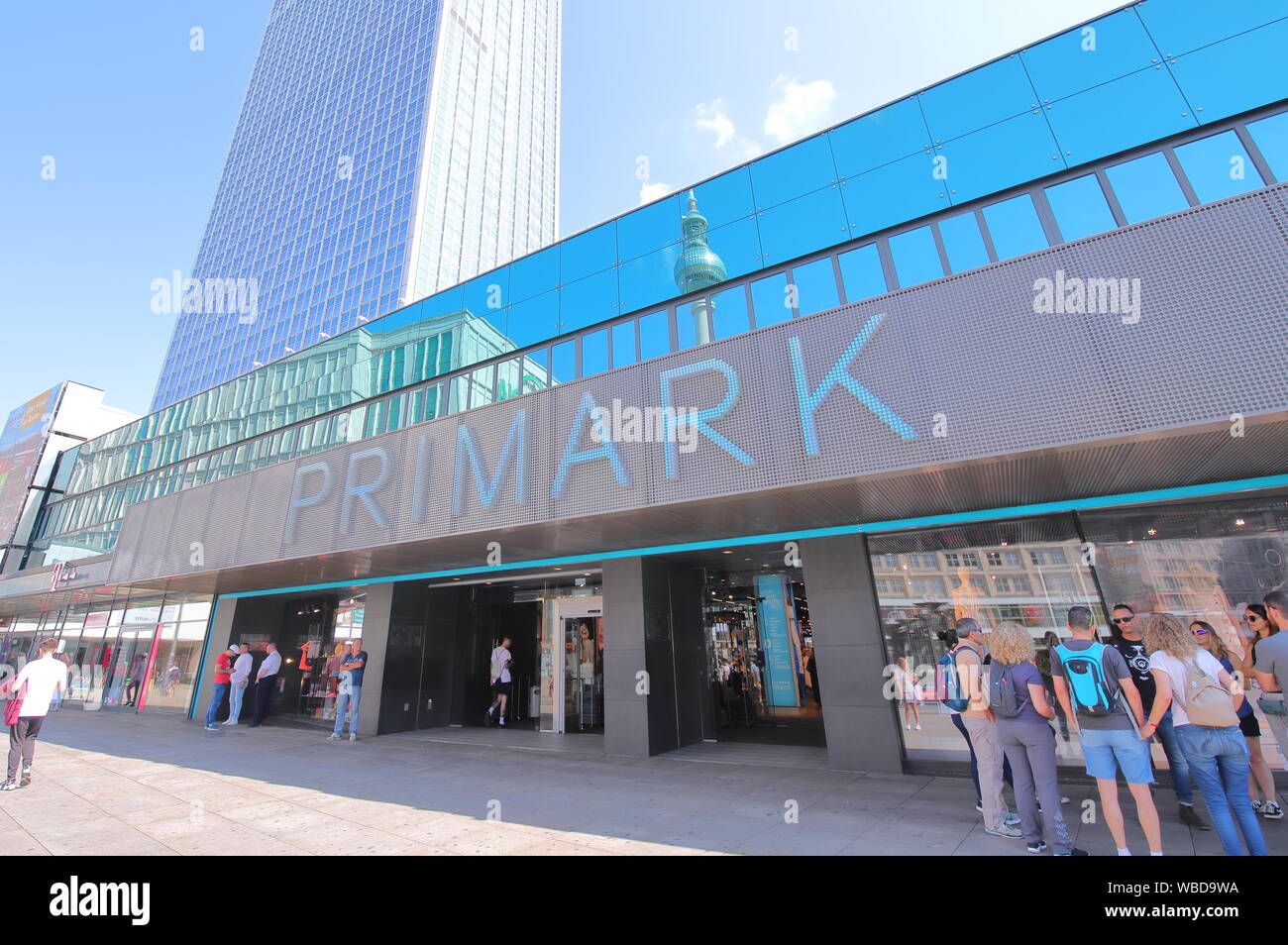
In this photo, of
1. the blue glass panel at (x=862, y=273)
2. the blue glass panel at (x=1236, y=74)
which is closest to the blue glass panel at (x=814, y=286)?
the blue glass panel at (x=862, y=273)

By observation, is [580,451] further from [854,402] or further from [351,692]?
[351,692]

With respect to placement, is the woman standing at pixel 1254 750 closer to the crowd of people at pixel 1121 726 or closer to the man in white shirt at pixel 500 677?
the crowd of people at pixel 1121 726

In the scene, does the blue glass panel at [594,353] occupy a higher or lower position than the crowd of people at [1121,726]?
higher

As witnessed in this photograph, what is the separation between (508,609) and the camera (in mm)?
14148

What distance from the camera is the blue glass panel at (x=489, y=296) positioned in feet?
40.7

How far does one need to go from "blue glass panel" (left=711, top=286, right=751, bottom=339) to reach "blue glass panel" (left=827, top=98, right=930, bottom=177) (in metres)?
2.61

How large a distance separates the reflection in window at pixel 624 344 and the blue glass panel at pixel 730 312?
1.62 m

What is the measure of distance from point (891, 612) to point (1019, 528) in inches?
80.8

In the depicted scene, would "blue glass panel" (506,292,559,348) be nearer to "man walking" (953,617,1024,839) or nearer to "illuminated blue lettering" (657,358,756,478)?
"illuminated blue lettering" (657,358,756,478)

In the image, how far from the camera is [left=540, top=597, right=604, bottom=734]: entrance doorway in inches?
482

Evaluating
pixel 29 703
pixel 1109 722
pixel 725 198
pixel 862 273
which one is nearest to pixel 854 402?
pixel 862 273

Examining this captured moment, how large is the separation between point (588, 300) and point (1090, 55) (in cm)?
835

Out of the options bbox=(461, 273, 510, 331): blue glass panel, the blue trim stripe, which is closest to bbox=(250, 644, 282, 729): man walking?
the blue trim stripe
